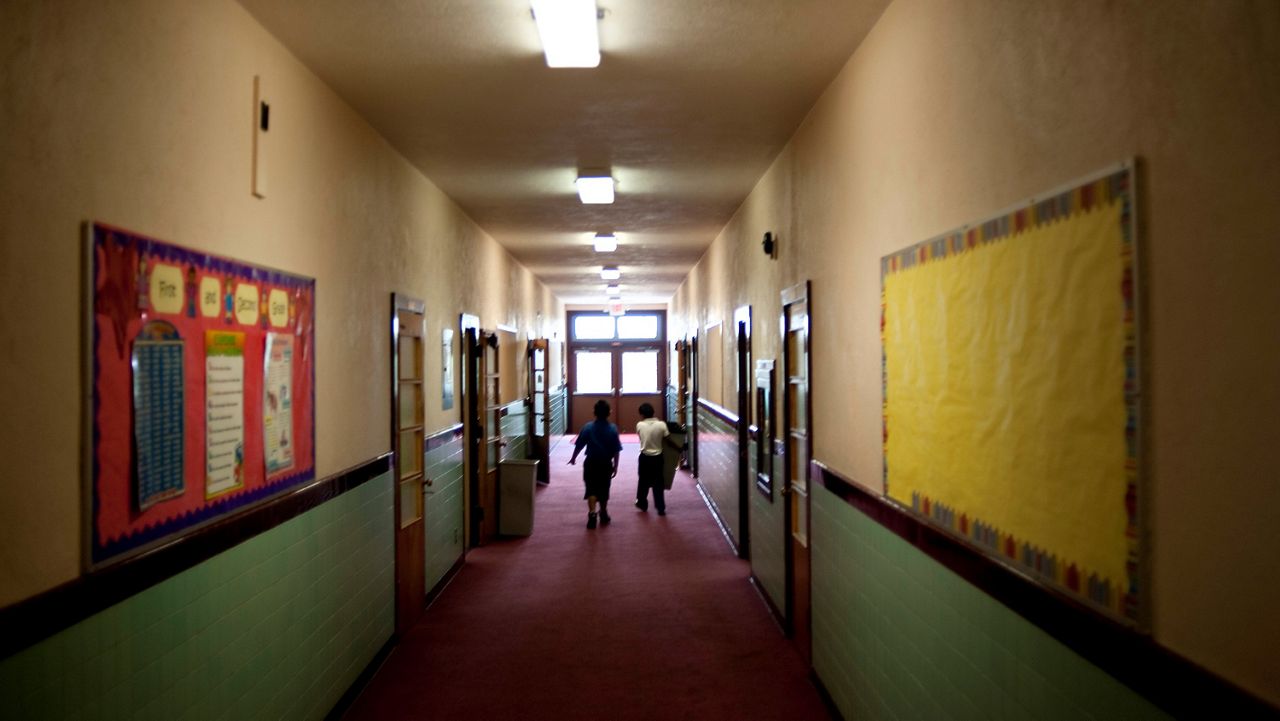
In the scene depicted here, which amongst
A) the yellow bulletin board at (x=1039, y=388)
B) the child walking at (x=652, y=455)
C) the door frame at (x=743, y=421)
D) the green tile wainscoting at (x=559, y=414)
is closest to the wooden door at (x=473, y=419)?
the child walking at (x=652, y=455)

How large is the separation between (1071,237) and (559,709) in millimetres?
3391

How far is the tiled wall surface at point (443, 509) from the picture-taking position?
6.03 m

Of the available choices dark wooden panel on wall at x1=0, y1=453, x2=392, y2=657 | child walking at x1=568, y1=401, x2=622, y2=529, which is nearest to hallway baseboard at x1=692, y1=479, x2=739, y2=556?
child walking at x1=568, y1=401, x2=622, y2=529

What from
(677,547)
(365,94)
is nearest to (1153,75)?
(365,94)

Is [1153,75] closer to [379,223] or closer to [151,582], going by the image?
[151,582]

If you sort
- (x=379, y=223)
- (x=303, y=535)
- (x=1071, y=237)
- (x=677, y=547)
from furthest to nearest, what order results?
(x=677, y=547) → (x=379, y=223) → (x=303, y=535) → (x=1071, y=237)

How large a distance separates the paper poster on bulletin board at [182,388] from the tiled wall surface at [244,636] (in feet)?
0.68

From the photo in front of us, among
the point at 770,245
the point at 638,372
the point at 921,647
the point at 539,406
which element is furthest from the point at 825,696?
the point at 638,372

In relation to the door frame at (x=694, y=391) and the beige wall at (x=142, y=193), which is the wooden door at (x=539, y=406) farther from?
the beige wall at (x=142, y=193)

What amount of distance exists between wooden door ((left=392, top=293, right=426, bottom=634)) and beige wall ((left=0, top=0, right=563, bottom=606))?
1.48ft

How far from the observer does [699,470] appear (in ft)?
37.4

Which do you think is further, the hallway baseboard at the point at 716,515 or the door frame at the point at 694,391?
the door frame at the point at 694,391

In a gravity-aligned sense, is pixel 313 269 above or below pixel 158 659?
above

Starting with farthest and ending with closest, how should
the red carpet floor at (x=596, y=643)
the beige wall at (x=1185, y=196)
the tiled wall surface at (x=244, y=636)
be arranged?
the red carpet floor at (x=596, y=643) → the tiled wall surface at (x=244, y=636) → the beige wall at (x=1185, y=196)
